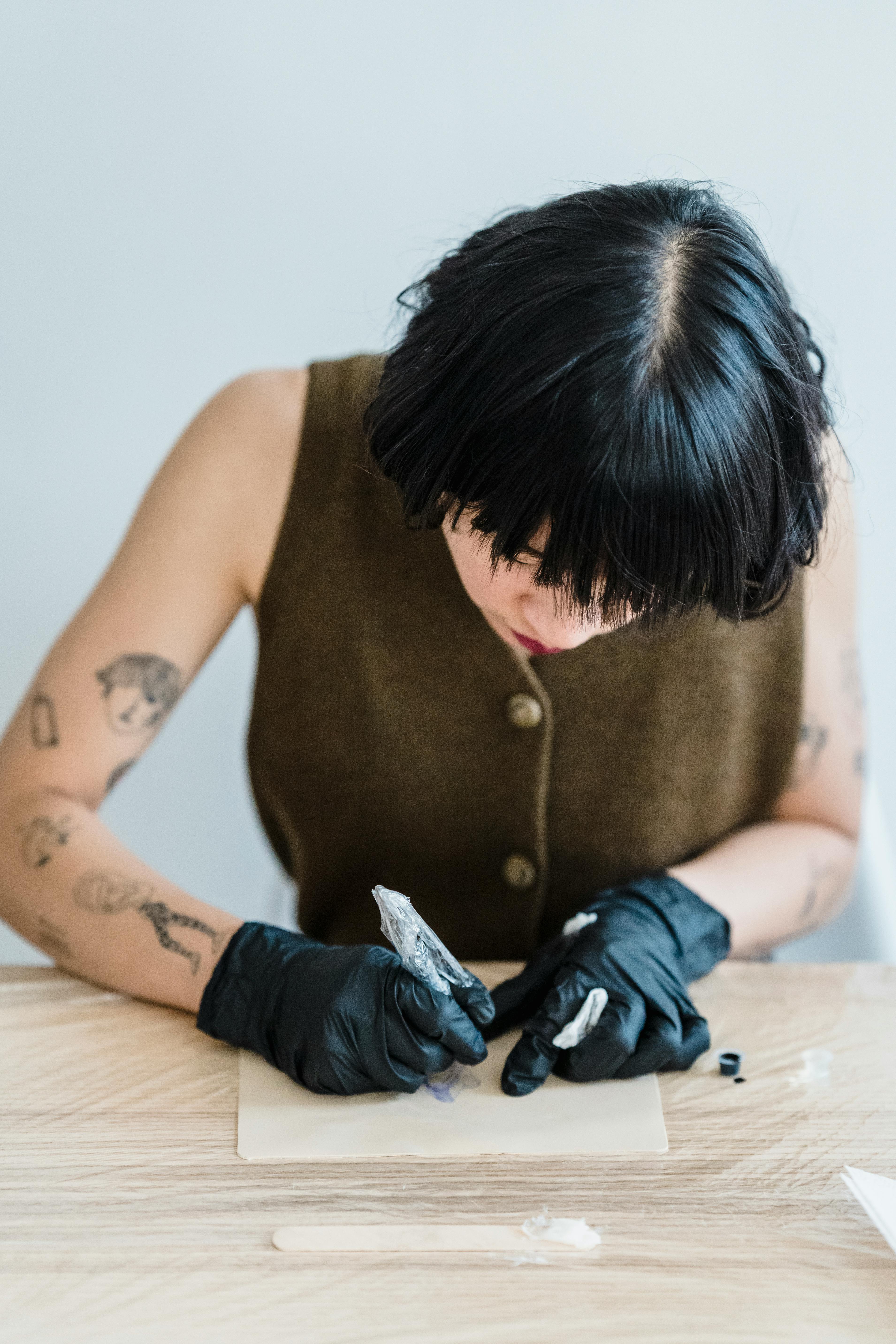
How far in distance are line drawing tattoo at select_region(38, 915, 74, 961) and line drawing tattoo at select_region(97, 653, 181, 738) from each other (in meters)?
0.18

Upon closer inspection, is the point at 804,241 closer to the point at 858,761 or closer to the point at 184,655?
the point at 858,761

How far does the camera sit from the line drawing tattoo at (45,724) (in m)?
1.03

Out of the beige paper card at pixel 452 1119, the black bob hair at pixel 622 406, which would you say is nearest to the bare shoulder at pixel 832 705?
the black bob hair at pixel 622 406

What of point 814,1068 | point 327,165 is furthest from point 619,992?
point 327,165

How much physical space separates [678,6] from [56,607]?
1.11 metres

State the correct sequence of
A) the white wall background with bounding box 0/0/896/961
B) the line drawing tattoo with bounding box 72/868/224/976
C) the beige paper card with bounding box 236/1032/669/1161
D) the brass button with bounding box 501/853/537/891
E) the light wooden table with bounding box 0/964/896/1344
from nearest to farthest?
the light wooden table with bounding box 0/964/896/1344, the beige paper card with bounding box 236/1032/669/1161, the line drawing tattoo with bounding box 72/868/224/976, the brass button with bounding box 501/853/537/891, the white wall background with bounding box 0/0/896/961

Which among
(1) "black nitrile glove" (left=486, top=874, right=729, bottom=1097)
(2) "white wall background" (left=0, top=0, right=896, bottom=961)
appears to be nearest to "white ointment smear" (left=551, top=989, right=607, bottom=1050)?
(1) "black nitrile glove" (left=486, top=874, right=729, bottom=1097)

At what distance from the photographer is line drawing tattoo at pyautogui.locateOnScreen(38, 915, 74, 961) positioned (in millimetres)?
927

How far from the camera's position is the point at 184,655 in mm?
1073

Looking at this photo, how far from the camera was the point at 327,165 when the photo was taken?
1419 millimetres

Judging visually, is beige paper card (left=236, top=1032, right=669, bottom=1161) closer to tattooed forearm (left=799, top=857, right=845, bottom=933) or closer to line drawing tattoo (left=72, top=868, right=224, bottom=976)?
line drawing tattoo (left=72, top=868, right=224, bottom=976)

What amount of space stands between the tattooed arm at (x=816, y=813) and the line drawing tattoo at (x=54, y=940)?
535 millimetres

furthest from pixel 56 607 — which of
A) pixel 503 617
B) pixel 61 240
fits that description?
pixel 503 617

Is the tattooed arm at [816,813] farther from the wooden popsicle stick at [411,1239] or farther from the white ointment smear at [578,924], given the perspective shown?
the wooden popsicle stick at [411,1239]
